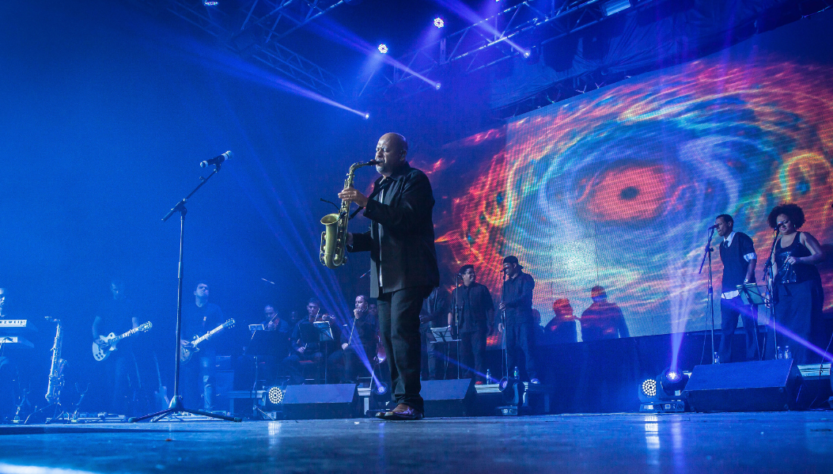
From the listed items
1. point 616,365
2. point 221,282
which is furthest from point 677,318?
point 221,282

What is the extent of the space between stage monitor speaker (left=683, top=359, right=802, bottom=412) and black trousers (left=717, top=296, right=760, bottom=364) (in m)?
1.56

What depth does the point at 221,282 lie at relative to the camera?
31.4 ft

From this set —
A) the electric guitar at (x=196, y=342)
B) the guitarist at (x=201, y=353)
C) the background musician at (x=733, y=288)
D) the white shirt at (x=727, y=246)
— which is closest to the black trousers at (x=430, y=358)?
the electric guitar at (x=196, y=342)

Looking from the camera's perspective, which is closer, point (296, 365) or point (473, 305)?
point (473, 305)

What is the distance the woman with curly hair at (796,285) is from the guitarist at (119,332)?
22.9 feet

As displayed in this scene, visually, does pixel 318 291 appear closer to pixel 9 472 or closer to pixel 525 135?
pixel 525 135

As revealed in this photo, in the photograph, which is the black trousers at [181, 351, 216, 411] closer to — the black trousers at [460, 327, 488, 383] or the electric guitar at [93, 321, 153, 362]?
the electric guitar at [93, 321, 153, 362]

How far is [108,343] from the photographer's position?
25.2ft

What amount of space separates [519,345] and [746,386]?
317 cm

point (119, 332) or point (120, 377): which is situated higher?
point (119, 332)

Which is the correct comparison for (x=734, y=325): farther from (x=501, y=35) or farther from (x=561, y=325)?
(x=501, y=35)

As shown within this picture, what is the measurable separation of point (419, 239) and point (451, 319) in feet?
15.1

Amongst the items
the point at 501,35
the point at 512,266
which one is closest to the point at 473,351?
the point at 512,266

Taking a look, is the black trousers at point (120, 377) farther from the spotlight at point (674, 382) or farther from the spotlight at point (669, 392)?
the spotlight at point (674, 382)
